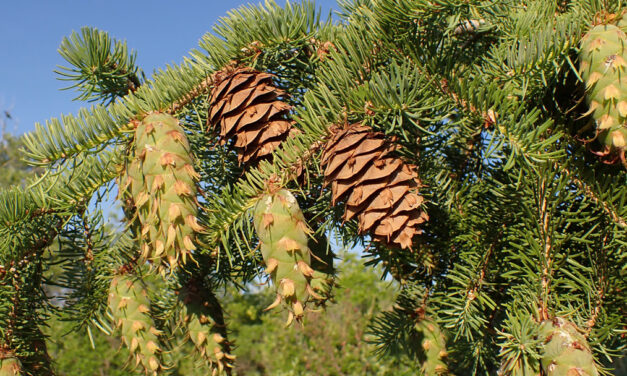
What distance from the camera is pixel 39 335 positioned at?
874 millimetres

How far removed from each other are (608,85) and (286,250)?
419mm

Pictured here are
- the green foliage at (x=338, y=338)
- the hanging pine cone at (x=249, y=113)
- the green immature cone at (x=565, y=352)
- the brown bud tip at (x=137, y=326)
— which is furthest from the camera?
the green foliage at (x=338, y=338)

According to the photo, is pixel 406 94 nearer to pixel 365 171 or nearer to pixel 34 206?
pixel 365 171

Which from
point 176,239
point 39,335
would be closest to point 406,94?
point 176,239

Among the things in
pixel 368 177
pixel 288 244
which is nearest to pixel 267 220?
pixel 288 244

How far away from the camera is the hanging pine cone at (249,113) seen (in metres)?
0.69

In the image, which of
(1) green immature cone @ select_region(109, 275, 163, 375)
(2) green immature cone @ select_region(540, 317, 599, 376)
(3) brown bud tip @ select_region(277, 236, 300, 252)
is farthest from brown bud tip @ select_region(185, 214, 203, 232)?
(2) green immature cone @ select_region(540, 317, 599, 376)

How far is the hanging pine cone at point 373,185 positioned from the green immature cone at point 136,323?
418 millimetres

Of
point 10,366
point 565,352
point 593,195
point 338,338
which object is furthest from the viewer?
point 338,338

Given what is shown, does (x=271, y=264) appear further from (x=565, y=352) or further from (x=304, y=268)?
(x=565, y=352)

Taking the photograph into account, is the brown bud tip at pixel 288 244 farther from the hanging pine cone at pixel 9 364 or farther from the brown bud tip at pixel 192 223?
the hanging pine cone at pixel 9 364

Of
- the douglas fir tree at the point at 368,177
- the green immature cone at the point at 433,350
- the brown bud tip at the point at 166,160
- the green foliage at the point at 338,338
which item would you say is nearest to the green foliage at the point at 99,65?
the douglas fir tree at the point at 368,177

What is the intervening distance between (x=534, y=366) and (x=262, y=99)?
503 millimetres

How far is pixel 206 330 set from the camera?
2.80ft
